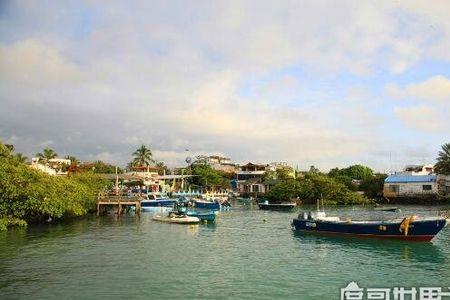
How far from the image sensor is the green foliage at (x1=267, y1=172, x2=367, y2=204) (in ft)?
323

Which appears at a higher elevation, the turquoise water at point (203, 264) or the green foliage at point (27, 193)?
the green foliage at point (27, 193)

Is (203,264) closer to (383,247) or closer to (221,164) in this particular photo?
(383,247)

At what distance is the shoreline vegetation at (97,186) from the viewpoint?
45938 millimetres

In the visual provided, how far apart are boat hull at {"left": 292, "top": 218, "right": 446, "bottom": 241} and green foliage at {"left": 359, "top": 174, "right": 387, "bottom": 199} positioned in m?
69.6

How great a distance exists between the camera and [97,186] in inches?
2739

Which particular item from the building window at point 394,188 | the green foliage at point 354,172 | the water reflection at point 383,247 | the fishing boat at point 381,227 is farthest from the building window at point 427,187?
the water reflection at point 383,247

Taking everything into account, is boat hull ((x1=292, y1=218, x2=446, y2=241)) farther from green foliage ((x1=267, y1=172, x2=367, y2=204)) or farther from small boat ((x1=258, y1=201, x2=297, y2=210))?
green foliage ((x1=267, y1=172, x2=367, y2=204))

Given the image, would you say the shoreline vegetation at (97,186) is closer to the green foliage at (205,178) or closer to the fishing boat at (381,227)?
the green foliage at (205,178)

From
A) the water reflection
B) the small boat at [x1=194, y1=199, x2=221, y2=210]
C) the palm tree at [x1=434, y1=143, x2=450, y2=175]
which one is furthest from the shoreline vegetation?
the water reflection

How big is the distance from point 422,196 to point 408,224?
67.5 m

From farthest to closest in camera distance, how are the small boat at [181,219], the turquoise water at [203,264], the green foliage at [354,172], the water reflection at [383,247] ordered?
the green foliage at [354,172], the small boat at [181,219], the water reflection at [383,247], the turquoise water at [203,264]

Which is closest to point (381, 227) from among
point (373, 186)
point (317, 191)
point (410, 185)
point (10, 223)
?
point (10, 223)

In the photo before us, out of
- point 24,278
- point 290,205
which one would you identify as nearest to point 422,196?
point 290,205

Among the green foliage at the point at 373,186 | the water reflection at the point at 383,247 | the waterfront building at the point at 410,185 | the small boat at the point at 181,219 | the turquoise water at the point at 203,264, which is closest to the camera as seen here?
the turquoise water at the point at 203,264
